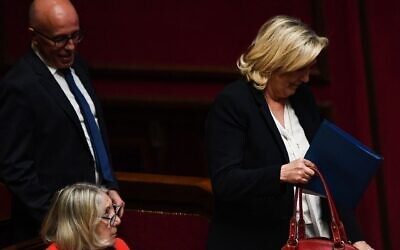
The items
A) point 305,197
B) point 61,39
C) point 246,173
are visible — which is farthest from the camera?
point 61,39

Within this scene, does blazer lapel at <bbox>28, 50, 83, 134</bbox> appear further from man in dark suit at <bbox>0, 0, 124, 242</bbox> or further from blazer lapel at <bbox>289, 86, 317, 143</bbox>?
blazer lapel at <bbox>289, 86, 317, 143</bbox>

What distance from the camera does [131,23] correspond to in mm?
3168

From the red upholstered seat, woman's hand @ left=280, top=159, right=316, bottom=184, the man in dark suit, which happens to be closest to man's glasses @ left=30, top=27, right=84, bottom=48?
the man in dark suit

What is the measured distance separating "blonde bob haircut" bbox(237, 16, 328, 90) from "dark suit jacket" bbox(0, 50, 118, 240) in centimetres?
51

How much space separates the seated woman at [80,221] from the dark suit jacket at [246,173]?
0.28 metres

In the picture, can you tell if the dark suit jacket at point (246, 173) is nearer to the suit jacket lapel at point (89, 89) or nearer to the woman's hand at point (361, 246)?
the woman's hand at point (361, 246)

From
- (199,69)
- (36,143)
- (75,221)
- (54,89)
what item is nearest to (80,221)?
(75,221)

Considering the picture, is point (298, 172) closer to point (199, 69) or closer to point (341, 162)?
point (341, 162)

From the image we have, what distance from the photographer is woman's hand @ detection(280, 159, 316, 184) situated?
1.98 m

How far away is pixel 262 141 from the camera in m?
2.10

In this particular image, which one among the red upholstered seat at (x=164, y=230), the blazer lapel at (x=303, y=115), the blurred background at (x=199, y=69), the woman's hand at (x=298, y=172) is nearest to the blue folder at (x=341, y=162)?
the woman's hand at (x=298, y=172)

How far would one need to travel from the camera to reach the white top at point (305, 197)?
2143mm

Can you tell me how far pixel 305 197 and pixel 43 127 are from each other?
2.35 ft

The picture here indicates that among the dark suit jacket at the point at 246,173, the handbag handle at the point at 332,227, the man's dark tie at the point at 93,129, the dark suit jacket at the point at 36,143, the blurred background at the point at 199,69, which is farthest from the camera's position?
the blurred background at the point at 199,69
